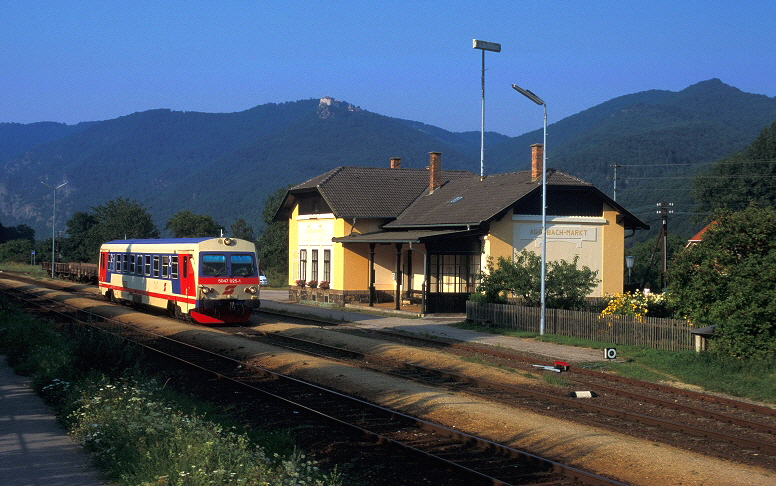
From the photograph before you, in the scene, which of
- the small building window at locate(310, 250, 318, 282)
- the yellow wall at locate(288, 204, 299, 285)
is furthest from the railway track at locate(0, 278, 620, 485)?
the yellow wall at locate(288, 204, 299, 285)

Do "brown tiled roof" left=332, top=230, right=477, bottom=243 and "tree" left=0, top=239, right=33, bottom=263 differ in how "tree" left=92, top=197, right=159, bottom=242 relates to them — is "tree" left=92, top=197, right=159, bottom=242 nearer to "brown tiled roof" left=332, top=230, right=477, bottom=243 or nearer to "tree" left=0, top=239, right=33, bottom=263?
"tree" left=0, top=239, right=33, bottom=263

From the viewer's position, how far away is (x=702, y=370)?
15.8 metres

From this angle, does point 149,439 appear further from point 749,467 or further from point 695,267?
point 695,267

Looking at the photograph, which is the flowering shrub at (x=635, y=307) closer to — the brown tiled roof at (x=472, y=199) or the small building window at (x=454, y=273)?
the brown tiled roof at (x=472, y=199)

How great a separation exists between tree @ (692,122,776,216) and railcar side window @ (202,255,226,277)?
2174 inches

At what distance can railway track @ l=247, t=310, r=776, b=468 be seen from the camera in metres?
10.3

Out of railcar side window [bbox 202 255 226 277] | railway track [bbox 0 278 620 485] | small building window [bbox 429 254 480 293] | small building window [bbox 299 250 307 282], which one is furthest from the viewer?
small building window [bbox 299 250 307 282]

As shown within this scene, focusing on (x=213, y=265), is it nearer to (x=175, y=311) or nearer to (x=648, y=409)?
(x=175, y=311)

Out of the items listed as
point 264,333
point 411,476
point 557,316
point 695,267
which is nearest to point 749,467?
point 411,476

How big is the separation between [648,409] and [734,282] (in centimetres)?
545

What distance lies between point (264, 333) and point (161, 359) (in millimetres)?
6762

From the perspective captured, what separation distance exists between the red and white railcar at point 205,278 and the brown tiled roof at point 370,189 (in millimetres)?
11080

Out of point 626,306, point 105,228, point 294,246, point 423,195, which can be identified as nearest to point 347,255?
point 423,195

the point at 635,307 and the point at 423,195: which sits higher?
the point at 423,195
